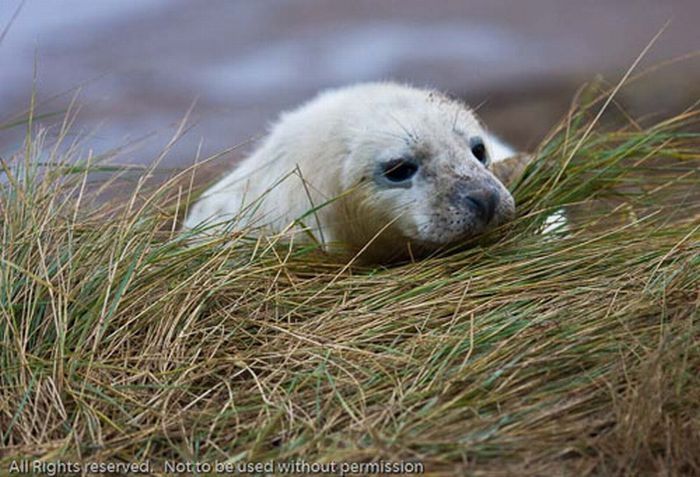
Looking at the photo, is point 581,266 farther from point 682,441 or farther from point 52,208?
point 52,208

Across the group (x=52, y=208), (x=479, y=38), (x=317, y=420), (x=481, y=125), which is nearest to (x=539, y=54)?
(x=479, y=38)

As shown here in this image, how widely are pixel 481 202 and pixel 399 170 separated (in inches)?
14.5

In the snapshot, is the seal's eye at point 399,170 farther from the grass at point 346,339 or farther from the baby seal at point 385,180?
the grass at point 346,339

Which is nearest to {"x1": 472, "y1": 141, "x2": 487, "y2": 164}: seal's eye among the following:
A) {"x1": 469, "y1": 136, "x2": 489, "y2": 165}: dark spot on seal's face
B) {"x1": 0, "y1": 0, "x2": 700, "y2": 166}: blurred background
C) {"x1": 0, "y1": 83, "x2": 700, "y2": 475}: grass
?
{"x1": 469, "y1": 136, "x2": 489, "y2": 165}: dark spot on seal's face

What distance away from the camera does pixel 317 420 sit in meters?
2.39

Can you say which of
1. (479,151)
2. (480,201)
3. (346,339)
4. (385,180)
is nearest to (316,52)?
(479,151)

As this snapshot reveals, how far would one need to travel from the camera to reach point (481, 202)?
323 cm

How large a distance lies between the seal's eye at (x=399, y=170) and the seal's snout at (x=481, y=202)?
0.26 metres

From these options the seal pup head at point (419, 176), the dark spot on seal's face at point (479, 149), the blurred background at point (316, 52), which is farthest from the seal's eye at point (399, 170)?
the blurred background at point (316, 52)

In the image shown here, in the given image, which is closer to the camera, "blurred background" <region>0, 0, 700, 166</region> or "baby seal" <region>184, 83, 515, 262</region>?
"baby seal" <region>184, 83, 515, 262</region>

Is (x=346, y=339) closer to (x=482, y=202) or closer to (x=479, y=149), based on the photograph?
(x=482, y=202)

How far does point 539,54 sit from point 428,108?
5.03 m

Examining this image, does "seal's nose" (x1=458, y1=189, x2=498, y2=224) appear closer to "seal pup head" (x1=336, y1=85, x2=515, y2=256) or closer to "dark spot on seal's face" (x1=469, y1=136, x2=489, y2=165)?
"seal pup head" (x1=336, y1=85, x2=515, y2=256)

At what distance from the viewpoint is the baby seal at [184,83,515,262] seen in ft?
10.8
